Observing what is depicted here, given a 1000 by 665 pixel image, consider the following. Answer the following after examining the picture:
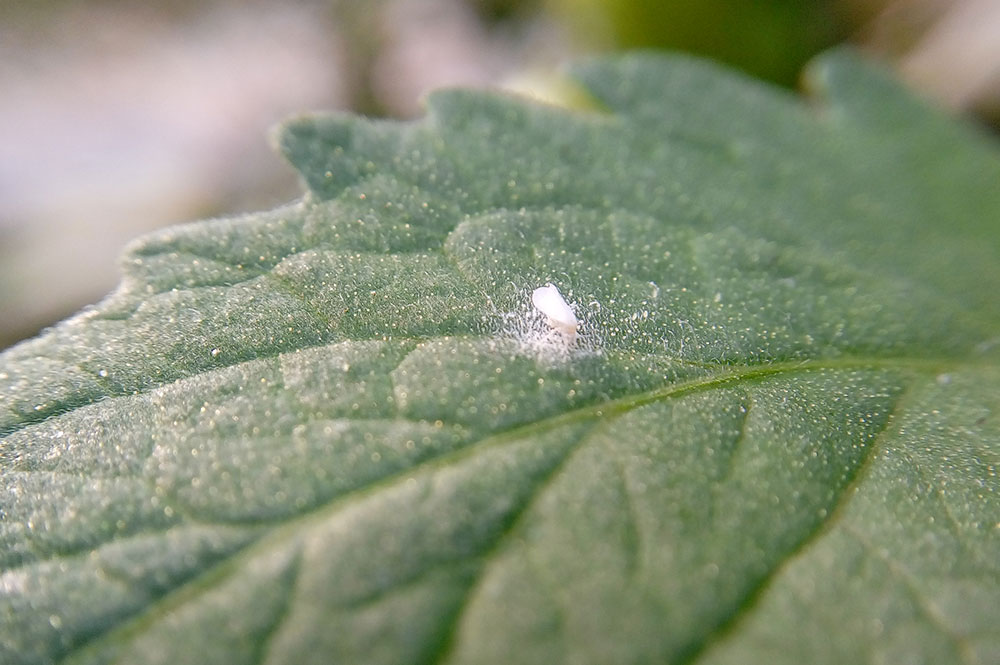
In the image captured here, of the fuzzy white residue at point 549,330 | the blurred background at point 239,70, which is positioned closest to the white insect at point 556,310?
the fuzzy white residue at point 549,330

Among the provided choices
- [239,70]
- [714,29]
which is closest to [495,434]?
[714,29]

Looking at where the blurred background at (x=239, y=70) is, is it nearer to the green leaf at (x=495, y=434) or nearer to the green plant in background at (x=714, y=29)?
the green plant in background at (x=714, y=29)

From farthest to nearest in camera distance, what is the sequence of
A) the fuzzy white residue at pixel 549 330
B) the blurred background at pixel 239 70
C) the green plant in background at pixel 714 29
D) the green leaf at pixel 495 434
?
the blurred background at pixel 239 70
the green plant in background at pixel 714 29
the fuzzy white residue at pixel 549 330
the green leaf at pixel 495 434

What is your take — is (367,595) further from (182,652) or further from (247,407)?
(247,407)

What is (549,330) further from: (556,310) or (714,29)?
(714,29)

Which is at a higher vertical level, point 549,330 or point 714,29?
point 714,29

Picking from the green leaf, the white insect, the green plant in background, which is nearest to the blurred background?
the green plant in background
